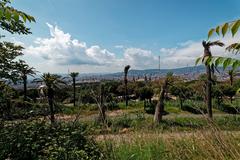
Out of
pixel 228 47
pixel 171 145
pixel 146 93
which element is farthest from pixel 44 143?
pixel 146 93

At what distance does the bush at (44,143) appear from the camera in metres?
5.61

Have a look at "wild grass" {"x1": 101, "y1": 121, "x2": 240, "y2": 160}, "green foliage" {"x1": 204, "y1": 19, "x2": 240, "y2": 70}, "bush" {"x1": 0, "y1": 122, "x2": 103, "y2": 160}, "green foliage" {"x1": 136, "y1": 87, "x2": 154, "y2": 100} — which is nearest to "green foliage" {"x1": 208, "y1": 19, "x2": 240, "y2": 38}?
"green foliage" {"x1": 204, "y1": 19, "x2": 240, "y2": 70}

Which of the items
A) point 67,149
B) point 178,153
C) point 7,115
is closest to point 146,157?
point 178,153

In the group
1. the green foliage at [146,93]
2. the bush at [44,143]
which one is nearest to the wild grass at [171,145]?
the bush at [44,143]

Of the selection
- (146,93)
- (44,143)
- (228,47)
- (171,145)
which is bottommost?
(146,93)

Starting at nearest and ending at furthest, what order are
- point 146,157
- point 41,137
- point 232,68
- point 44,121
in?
point 232,68 → point 146,157 → point 41,137 → point 44,121

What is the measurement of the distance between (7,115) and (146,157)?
168 inches

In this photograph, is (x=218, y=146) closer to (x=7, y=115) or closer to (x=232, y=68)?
(x=232, y=68)

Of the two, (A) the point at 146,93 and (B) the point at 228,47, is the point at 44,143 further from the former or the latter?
(A) the point at 146,93

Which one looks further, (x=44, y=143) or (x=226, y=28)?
(x=44, y=143)

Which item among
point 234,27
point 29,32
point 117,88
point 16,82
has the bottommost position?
point 117,88

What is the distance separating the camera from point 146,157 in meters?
4.98

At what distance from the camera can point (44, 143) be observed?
6434mm

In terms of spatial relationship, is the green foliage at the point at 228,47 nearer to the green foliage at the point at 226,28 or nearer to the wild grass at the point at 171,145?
the green foliage at the point at 226,28
